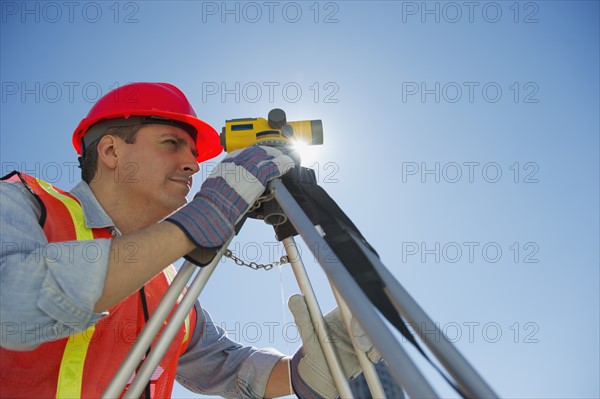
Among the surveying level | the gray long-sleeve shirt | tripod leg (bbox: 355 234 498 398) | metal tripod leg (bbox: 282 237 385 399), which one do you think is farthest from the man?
tripod leg (bbox: 355 234 498 398)

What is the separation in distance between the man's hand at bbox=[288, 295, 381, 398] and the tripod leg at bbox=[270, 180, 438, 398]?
0.74 metres

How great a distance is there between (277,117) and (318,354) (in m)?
1.30

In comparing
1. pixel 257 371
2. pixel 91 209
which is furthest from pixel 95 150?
pixel 257 371

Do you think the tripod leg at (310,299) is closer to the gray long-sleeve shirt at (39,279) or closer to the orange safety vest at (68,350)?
the gray long-sleeve shirt at (39,279)

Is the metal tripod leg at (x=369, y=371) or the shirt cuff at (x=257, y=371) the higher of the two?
the metal tripod leg at (x=369, y=371)

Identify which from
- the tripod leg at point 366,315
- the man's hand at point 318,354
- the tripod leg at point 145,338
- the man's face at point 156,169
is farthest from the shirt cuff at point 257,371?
the tripod leg at point 366,315

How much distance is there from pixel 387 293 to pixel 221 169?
976mm

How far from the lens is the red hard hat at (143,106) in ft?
10.6

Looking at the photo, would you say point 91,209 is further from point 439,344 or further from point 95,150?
point 439,344

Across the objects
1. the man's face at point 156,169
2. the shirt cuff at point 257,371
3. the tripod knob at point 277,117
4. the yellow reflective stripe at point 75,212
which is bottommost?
the shirt cuff at point 257,371

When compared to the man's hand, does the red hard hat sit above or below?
above

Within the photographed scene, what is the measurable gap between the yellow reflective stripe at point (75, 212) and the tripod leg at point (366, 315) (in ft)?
3.98

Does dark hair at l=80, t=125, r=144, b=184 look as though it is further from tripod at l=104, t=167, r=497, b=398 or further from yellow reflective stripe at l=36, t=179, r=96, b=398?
tripod at l=104, t=167, r=497, b=398

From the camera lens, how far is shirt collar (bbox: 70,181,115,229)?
2.59 meters
